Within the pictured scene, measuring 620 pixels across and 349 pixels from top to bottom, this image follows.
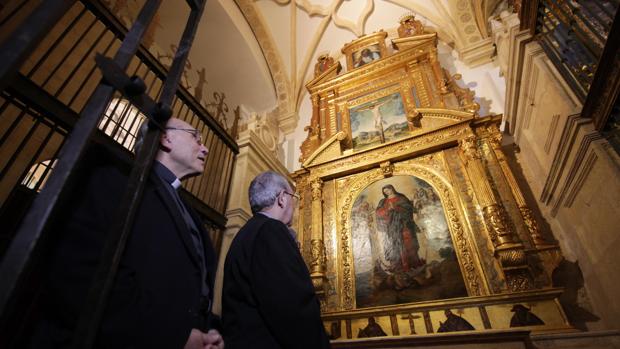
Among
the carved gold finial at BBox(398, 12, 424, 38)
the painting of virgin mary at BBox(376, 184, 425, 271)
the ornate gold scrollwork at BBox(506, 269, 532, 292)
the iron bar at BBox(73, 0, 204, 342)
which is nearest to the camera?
the iron bar at BBox(73, 0, 204, 342)

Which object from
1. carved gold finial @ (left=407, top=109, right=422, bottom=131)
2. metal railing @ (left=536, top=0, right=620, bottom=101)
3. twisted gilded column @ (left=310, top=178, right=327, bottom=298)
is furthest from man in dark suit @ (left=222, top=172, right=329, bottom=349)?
carved gold finial @ (left=407, top=109, right=422, bottom=131)

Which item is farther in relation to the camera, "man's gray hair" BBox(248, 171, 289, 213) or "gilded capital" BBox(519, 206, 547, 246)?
"gilded capital" BBox(519, 206, 547, 246)

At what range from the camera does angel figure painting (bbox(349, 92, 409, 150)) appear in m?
5.43

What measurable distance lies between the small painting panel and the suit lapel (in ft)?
21.6

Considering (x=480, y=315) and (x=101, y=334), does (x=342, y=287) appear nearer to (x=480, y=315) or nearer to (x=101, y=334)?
(x=480, y=315)

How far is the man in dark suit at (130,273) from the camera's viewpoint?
2.51 feet

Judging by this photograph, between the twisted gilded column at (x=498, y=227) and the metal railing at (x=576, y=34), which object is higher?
the metal railing at (x=576, y=34)

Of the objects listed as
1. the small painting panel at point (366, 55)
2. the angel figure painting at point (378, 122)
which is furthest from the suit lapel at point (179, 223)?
the small painting panel at point (366, 55)

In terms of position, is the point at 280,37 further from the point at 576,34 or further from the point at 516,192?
the point at 576,34

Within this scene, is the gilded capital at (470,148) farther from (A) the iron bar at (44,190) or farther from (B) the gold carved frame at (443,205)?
(A) the iron bar at (44,190)

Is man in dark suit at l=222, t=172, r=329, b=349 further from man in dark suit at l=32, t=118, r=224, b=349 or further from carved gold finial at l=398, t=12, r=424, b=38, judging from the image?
carved gold finial at l=398, t=12, r=424, b=38

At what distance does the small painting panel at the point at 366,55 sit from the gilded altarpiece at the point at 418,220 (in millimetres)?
695

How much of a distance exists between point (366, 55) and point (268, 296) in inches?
271

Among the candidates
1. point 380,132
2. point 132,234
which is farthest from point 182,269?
point 380,132
